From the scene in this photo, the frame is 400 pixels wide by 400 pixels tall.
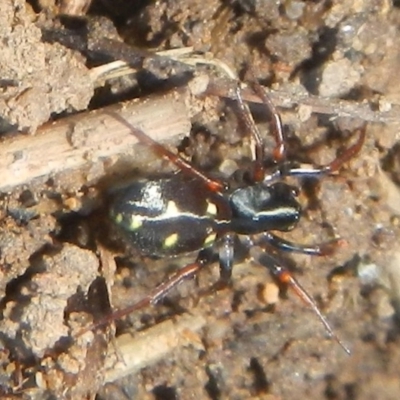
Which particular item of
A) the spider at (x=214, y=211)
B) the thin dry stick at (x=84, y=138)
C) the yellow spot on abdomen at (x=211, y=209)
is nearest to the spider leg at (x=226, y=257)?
the spider at (x=214, y=211)

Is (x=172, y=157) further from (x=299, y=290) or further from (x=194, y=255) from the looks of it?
(x=299, y=290)

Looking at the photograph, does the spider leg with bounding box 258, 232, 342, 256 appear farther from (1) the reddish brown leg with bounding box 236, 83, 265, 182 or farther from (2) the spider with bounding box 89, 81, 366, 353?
(1) the reddish brown leg with bounding box 236, 83, 265, 182

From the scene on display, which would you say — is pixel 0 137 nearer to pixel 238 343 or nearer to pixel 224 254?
pixel 224 254

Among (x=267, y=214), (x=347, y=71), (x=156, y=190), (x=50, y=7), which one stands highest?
(x=50, y=7)

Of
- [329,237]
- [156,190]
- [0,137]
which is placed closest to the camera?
[0,137]

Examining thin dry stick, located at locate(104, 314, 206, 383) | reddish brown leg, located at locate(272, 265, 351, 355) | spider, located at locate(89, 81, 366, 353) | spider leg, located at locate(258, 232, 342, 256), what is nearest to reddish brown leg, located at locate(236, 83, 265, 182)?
spider, located at locate(89, 81, 366, 353)

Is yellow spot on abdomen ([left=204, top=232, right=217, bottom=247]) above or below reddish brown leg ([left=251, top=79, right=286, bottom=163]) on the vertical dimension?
Answer: below

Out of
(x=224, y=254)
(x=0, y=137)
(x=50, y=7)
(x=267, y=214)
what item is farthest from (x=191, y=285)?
(x=50, y=7)
